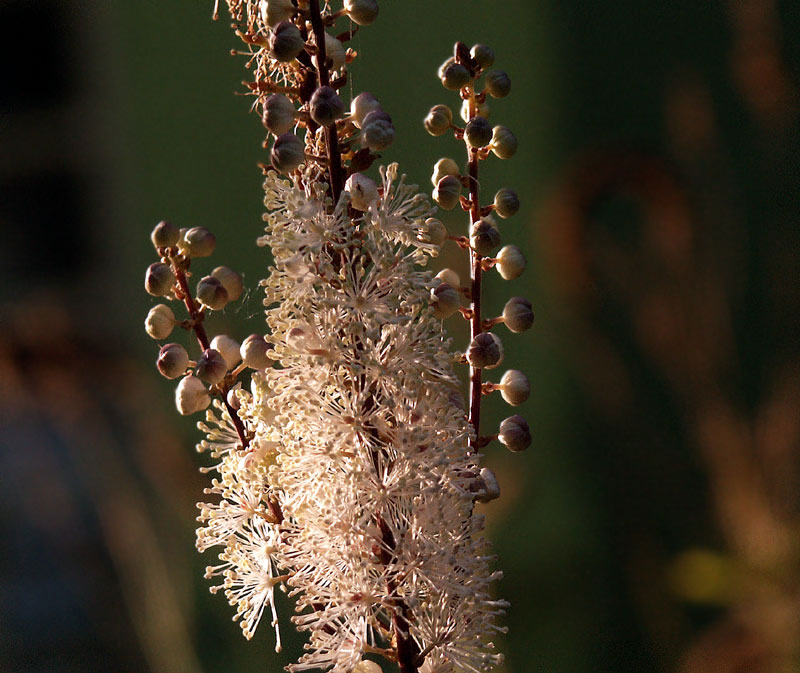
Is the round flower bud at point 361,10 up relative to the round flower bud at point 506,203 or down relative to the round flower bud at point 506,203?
up

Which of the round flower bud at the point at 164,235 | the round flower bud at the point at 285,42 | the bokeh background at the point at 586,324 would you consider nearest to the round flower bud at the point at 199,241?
the round flower bud at the point at 164,235

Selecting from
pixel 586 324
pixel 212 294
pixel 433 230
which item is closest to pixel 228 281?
pixel 212 294

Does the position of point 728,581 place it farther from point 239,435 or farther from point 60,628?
point 60,628

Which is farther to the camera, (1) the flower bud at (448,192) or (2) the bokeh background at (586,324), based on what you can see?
(2) the bokeh background at (586,324)

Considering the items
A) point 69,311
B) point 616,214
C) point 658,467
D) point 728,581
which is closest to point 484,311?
point 616,214

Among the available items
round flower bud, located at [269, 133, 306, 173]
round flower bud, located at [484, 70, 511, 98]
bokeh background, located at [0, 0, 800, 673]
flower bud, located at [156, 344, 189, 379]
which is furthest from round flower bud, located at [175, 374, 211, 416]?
bokeh background, located at [0, 0, 800, 673]

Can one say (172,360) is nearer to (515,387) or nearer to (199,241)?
(199,241)

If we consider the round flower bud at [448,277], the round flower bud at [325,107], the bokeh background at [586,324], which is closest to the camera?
the round flower bud at [325,107]

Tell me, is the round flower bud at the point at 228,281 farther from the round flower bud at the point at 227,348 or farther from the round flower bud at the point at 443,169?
the round flower bud at the point at 443,169
